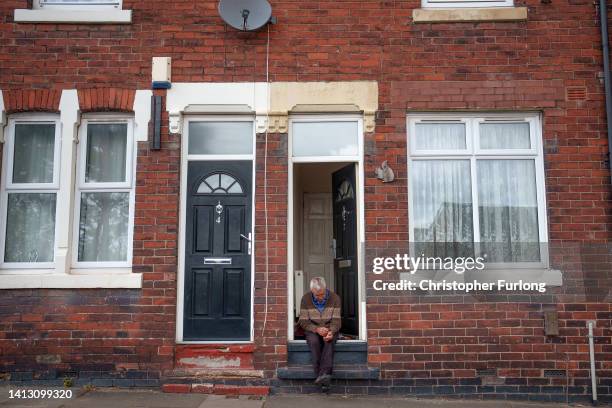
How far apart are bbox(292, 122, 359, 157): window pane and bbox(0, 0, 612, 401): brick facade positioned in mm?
264

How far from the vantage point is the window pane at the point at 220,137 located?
7305 millimetres

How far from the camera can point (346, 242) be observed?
7.56m

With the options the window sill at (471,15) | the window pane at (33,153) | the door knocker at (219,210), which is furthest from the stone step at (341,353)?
the window sill at (471,15)

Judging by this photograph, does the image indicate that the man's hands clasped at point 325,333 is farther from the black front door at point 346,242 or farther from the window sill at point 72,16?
the window sill at point 72,16

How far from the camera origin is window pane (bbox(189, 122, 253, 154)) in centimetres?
730

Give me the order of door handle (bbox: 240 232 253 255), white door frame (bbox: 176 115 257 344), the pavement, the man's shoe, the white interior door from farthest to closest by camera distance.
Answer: the white interior door
door handle (bbox: 240 232 253 255)
white door frame (bbox: 176 115 257 344)
the man's shoe
the pavement

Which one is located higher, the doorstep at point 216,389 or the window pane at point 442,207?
the window pane at point 442,207

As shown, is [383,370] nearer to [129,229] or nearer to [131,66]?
[129,229]

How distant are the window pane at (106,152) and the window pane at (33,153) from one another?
48 cm

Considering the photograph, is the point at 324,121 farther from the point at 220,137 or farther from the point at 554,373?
the point at 554,373

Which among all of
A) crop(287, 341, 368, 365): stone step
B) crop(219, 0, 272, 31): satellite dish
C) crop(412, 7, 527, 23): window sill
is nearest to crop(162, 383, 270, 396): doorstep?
crop(287, 341, 368, 365): stone step

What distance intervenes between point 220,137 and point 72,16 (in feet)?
7.79

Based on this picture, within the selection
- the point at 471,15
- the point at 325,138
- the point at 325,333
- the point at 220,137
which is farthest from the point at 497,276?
the point at 220,137

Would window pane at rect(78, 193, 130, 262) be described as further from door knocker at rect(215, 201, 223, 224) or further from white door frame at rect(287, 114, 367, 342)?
white door frame at rect(287, 114, 367, 342)
